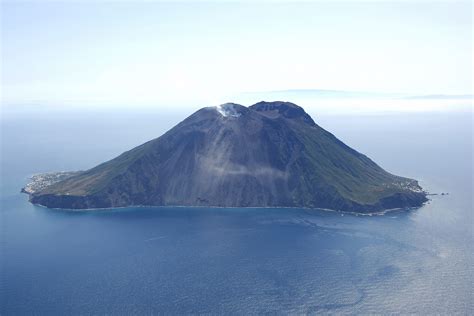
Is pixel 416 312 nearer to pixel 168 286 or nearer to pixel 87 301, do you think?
pixel 168 286

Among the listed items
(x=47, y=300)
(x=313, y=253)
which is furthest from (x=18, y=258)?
→ (x=313, y=253)

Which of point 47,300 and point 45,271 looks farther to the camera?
point 45,271

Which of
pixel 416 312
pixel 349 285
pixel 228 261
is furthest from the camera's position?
pixel 228 261

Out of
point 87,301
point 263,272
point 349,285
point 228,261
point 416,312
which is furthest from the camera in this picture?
point 228,261

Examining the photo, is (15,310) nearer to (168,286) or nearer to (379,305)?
(168,286)

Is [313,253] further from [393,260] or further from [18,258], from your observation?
[18,258]

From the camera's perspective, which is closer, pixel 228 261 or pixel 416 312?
pixel 416 312

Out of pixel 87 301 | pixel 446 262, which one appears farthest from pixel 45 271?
pixel 446 262

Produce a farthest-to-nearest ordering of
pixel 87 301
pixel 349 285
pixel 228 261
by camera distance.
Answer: pixel 228 261, pixel 349 285, pixel 87 301

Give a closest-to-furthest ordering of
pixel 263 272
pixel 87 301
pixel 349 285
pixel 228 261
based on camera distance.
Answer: pixel 87 301 < pixel 349 285 < pixel 263 272 < pixel 228 261
